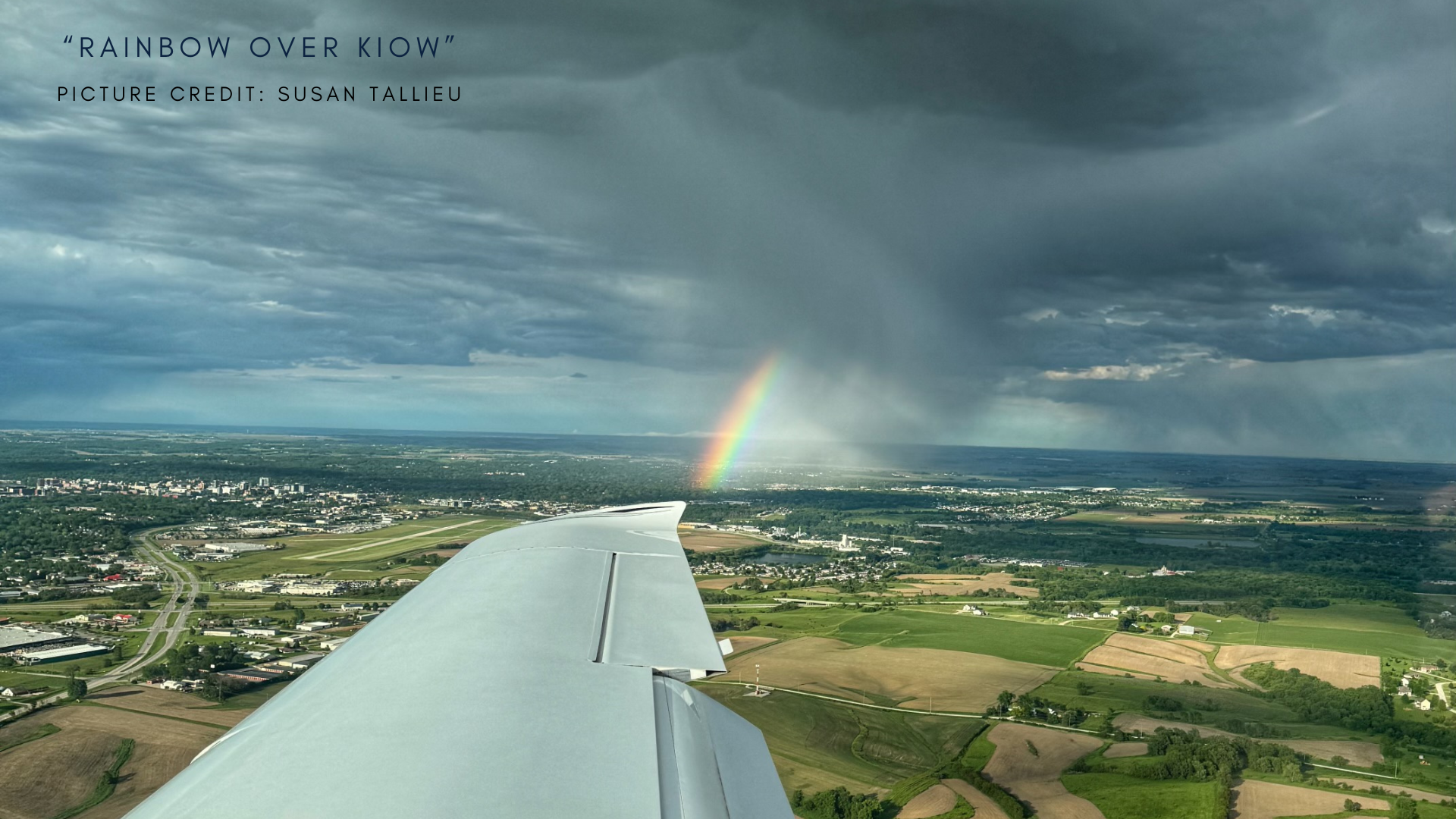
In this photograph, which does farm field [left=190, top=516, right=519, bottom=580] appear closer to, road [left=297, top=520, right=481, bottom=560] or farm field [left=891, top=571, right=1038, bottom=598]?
road [left=297, top=520, right=481, bottom=560]

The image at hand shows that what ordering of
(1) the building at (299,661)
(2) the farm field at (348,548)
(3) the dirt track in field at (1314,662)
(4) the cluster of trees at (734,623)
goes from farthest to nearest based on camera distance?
(2) the farm field at (348,548) → (4) the cluster of trees at (734,623) → (3) the dirt track in field at (1314,662) → (1) the building at (299,661)

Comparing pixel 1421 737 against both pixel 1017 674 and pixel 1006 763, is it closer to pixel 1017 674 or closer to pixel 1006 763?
pixel 1017 674

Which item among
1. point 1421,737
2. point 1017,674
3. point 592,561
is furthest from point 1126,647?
point 592,561

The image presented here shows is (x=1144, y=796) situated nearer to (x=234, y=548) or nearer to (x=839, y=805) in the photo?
(x=839, y=805)

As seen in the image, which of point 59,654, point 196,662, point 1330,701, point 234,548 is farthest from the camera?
point 234,548

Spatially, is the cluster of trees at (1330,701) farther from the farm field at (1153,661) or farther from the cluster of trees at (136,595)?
the cluster of trees at (136,595)

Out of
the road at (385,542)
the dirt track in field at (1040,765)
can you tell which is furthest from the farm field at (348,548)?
the dirt track in field at (1040,765)

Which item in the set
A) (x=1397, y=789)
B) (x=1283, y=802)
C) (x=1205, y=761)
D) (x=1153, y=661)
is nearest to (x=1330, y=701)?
(x=1153, y=661)
